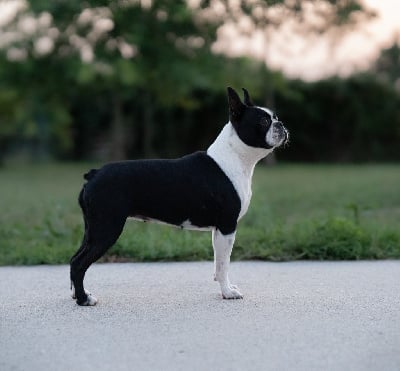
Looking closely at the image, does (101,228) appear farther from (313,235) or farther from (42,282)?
(313,235)

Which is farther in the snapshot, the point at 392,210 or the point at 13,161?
the point at 13,161

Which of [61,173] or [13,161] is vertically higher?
[61,173]

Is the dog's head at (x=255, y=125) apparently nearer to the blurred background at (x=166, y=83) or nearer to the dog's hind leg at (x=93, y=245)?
the dog's hind leg at (x=93, y=245)

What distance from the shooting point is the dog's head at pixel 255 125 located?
207 inches

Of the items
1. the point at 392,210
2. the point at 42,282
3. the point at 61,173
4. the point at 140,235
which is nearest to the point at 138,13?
the point at 61,173

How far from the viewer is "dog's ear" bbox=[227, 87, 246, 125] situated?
17.2 feet

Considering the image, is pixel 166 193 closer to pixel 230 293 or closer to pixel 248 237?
pixel 230 293

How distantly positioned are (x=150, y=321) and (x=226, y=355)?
92 centimetres

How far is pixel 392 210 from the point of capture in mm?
10992

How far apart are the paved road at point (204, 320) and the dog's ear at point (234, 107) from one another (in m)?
1.34

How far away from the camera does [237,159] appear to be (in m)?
5.37

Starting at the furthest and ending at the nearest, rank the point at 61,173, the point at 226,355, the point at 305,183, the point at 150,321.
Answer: the point at 61,173 < the point at 305,183 < the point at 150,321 < the point at 226,355

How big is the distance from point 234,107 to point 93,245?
1.44m

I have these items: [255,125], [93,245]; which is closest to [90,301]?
[93,245]
